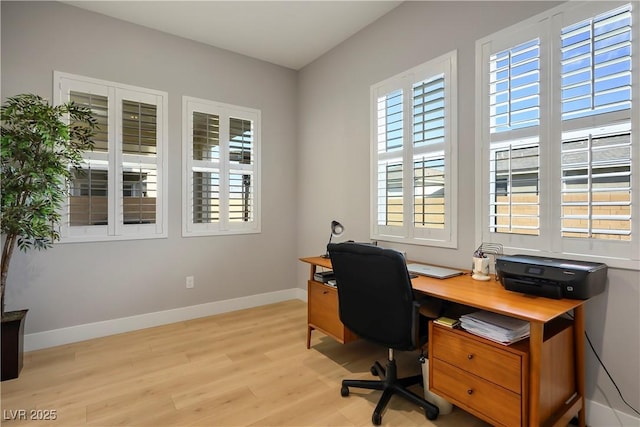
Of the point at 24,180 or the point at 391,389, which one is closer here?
the point at 391,389

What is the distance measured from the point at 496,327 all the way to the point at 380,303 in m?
0.56

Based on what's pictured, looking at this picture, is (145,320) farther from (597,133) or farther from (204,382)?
(597,133)

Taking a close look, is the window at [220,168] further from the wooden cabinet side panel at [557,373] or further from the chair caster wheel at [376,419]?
the wooden cabinet side panel at [557,373]

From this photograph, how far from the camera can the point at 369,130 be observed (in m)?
3.15

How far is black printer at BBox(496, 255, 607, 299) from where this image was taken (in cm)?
157

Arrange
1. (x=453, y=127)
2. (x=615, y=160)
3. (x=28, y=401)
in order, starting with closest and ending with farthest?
(x=615, y=160), (x=28, y=401), (x=453, y=127)

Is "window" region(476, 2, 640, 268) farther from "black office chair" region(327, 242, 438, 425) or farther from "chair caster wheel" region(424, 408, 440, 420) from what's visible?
"chair caster wheel" region(424, 408, 440, 420)

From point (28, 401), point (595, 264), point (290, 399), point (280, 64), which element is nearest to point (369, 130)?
point (280, 64)

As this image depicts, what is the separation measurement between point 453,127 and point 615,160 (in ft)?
3.20

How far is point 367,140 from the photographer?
318 cm

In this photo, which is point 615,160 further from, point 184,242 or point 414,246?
point 184,242

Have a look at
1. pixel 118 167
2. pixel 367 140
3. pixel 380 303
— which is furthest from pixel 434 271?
pixel 118 167

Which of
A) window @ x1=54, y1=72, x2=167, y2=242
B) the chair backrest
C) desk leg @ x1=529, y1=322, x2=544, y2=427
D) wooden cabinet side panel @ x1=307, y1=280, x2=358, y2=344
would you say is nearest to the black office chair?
the chair backrest

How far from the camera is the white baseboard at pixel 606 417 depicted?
1688 millimetres
